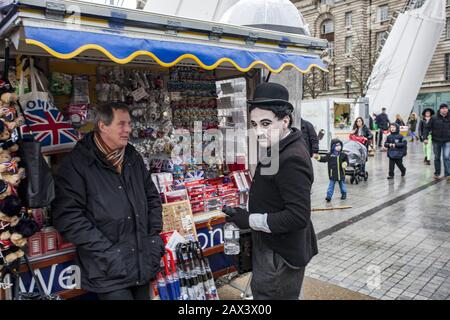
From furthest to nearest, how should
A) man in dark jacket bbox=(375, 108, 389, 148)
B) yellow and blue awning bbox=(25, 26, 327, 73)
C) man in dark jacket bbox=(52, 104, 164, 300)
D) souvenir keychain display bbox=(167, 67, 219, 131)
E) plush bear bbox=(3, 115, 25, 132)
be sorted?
1. man in dark jacket bbox=(375, 108, 389, 148)
2. souvenir keychain display bbox=(167, 67, 219, 131)
3. man in dark jacket bbox=(52, 104, 164, 300)
4. plush bear bbox=(3, 115, 25, 132)
5. yellow and blue awning bbox=(25, 26, 327, 73)

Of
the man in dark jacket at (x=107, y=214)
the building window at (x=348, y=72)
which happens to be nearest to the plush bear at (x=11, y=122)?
the man in dark jacket at (x=107, y=214)

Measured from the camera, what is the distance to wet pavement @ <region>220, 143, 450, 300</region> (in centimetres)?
410

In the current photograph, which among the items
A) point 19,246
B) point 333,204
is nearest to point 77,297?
point 19,246

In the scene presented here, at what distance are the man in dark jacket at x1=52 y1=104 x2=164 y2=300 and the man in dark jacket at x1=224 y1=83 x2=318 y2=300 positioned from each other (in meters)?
0.72

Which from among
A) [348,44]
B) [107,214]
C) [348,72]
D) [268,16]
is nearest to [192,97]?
[268,16]

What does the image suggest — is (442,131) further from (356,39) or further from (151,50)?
(356,39)

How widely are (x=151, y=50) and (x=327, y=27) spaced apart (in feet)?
153

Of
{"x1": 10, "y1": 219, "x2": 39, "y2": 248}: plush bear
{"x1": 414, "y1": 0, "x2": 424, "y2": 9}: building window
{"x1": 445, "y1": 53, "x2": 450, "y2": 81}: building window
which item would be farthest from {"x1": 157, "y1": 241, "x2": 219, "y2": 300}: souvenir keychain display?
{"x1": 445, "y1": 53, "x2": 450, "y2": 81}: building window

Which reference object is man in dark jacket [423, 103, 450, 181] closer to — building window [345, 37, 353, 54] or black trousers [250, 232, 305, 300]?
black trousers [250, 232, 305, 300]

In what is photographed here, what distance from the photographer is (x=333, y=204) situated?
7.91 m

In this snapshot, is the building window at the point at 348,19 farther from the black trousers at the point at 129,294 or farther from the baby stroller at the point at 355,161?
the black trousers at the point at 129,294

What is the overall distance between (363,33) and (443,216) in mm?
38692

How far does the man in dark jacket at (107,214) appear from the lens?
246 cm
